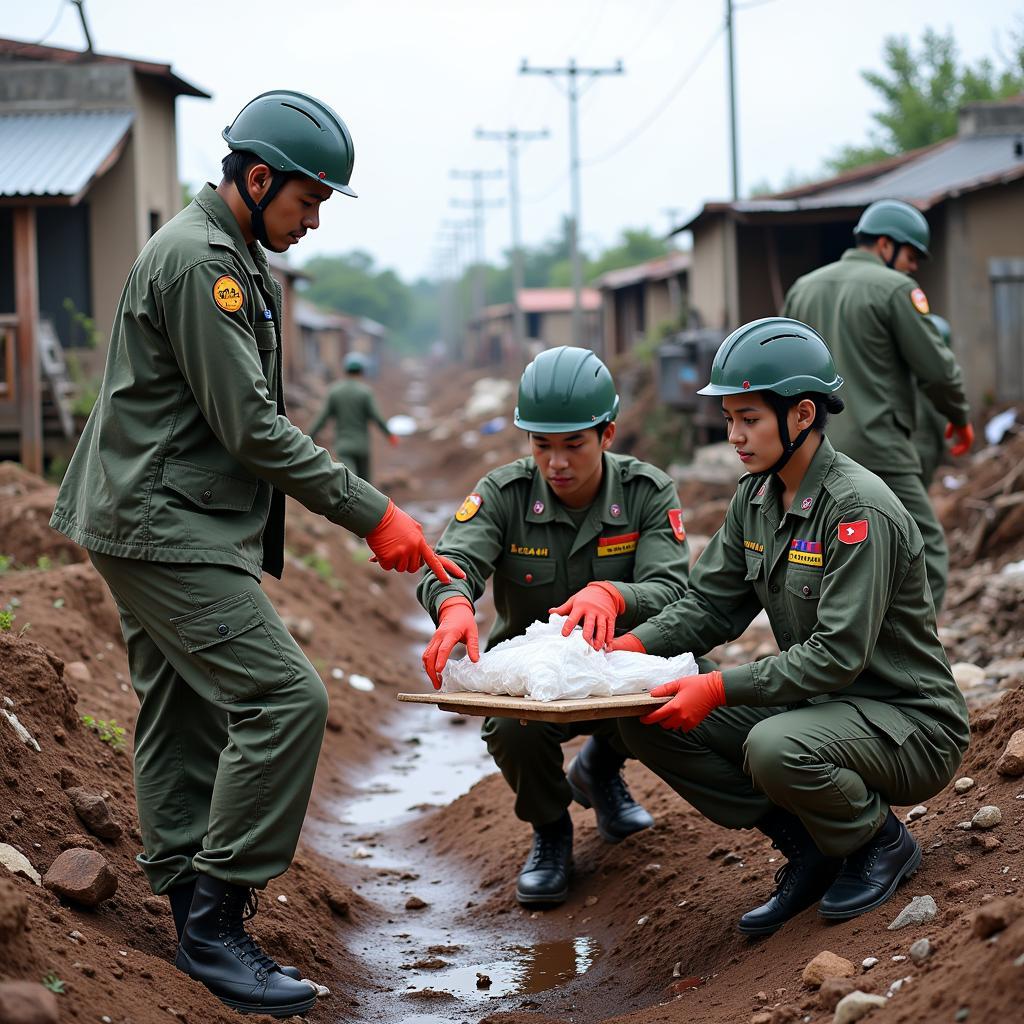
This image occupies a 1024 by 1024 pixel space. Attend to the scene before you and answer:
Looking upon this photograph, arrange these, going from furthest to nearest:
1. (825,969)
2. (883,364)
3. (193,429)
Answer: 1. (883,364)
2. (193,429)
3. (825,969)

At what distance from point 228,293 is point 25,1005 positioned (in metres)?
1.87

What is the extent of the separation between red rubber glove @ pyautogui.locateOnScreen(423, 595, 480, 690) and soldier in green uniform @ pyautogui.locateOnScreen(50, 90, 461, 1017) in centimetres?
47

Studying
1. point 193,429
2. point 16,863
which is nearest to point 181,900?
point 16,863

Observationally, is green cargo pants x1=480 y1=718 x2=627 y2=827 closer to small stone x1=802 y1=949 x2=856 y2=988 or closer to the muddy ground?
the muddy ground

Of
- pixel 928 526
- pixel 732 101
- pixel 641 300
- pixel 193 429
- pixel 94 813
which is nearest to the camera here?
pixel 193 429

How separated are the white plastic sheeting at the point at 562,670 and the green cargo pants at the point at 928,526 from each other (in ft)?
8.05

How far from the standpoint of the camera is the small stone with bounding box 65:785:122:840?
14.4 feet

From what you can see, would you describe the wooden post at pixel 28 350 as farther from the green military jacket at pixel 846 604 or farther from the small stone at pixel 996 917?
the small stone at pixel 996 917

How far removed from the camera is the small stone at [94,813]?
4395 millimetres

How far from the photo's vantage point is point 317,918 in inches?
192

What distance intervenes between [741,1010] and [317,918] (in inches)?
74.8

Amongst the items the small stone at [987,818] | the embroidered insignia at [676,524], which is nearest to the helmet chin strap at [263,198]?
the embroidered insignia at [676,524]

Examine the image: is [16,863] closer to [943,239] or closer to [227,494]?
[227,494]

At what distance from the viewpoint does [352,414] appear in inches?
601
